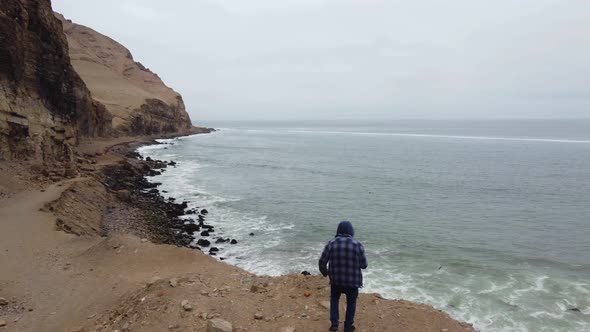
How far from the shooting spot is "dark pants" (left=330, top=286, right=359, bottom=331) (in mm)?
7355

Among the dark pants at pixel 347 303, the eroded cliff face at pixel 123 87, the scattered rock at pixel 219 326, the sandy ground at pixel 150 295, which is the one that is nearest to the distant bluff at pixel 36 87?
the sandy ground at pixel 150 295

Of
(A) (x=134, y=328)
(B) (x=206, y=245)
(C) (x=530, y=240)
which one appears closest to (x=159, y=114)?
(B) (x=206, y=245)

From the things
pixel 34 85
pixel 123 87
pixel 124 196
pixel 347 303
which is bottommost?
pixel 124 196

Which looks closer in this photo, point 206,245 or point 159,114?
point 206,245

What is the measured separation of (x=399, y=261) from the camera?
19.5 meters

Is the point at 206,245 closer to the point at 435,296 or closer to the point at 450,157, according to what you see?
the point at 435,296

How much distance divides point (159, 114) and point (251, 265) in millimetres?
92744

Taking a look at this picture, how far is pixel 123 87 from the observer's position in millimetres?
104562

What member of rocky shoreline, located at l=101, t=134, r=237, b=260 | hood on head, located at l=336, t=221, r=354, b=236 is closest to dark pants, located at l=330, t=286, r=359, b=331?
hood on head, located at l=336, t=221, r=354, b=236

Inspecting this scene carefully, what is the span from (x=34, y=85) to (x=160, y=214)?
45.3 feet

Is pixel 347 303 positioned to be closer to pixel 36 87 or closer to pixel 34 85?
pixel 34 85

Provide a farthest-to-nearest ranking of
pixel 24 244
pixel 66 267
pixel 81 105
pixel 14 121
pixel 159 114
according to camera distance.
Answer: pixel 159 114 → pixel 81 105 → pixel 14 121 → pixel 24 244 → pixel 66 267

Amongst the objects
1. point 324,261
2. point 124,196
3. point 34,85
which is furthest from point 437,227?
point 34,85

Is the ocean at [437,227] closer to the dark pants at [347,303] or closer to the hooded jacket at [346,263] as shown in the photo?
the dark pants at [347,303]
